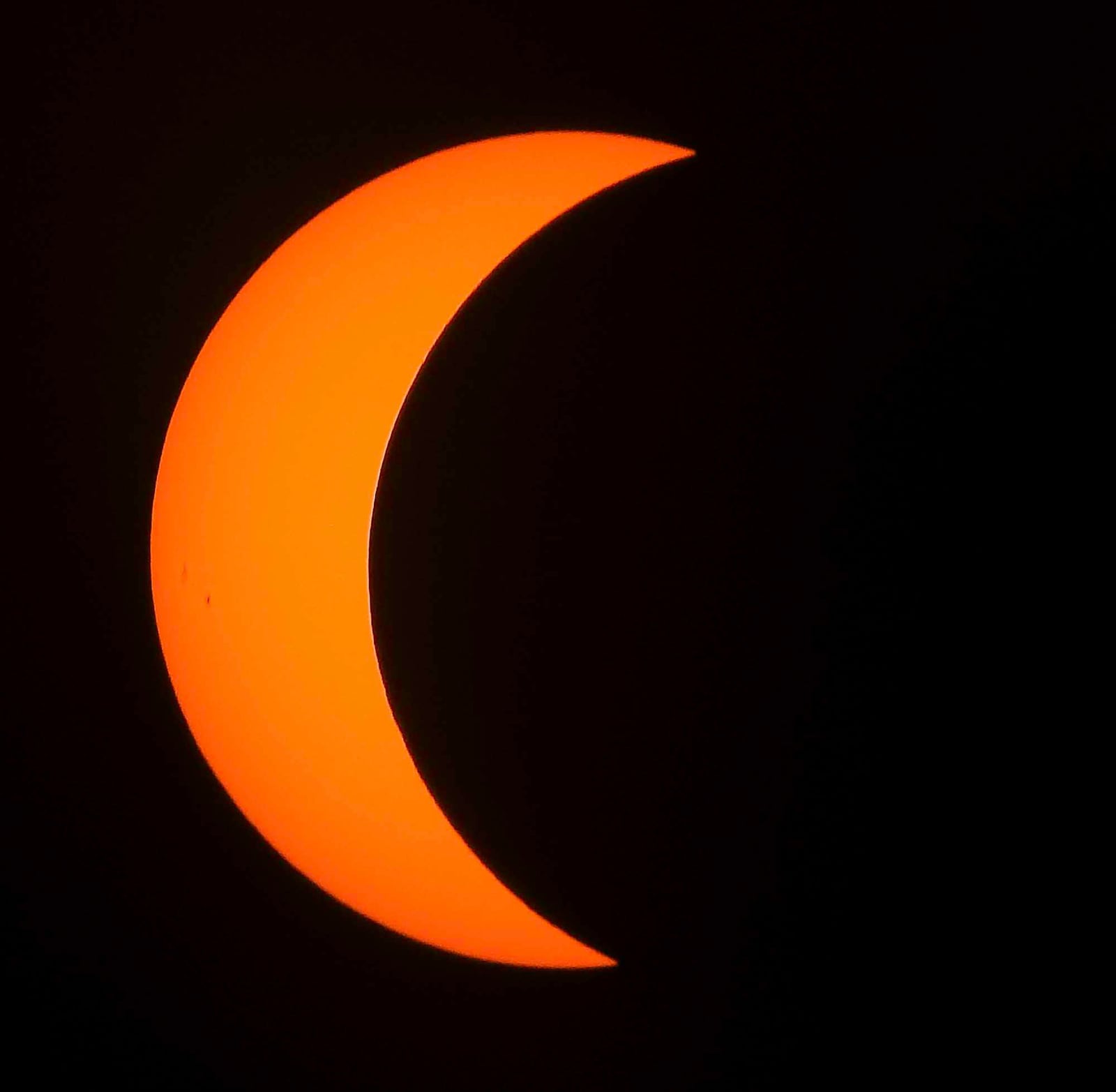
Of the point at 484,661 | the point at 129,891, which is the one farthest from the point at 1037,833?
the point at 129,891

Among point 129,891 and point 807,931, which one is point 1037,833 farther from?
point 129,891

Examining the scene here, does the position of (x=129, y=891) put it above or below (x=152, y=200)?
below

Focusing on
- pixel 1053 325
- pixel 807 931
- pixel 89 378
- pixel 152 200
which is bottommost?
pixel 807 931

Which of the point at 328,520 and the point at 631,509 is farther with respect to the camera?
the point at 328,520
